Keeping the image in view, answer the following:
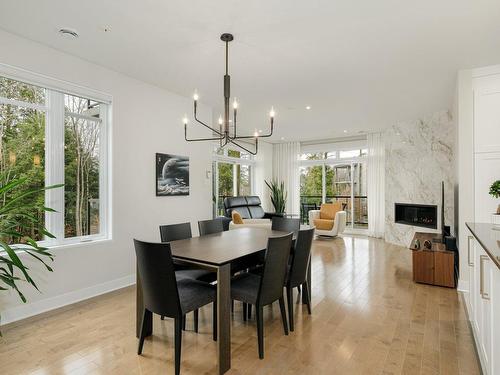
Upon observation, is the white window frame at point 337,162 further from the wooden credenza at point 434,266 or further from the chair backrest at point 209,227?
the chair backrest at point 209,227

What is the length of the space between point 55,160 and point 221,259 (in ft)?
7.70

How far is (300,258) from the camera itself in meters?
2.71

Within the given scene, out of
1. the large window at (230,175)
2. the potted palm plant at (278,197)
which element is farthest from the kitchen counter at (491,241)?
the potted palm plant at (278,197)

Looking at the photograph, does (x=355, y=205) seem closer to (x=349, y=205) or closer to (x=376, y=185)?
(x=349, y=205)

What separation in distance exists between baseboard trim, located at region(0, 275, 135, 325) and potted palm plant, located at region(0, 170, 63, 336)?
20cm

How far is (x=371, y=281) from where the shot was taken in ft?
12.9

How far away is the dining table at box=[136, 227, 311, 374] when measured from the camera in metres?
1.97

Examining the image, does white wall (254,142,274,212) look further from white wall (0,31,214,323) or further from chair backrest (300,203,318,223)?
white wall (0,31,214,323)

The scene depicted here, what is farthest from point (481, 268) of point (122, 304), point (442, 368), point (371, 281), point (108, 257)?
point (108, 257)

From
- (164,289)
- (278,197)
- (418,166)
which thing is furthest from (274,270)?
(278,197)

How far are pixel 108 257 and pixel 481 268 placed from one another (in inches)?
146

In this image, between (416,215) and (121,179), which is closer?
(121,179)

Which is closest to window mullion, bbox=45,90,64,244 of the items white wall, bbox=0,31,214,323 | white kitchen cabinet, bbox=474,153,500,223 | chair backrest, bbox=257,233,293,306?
white wall, bbox=0,31,214,323

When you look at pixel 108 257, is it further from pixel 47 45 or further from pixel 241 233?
pixel 47 45
